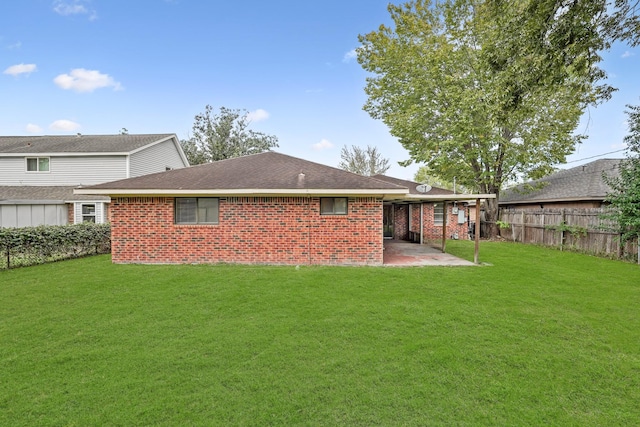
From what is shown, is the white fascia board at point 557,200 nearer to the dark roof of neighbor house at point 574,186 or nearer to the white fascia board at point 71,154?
the dark roof of neighbor house at point 574,186

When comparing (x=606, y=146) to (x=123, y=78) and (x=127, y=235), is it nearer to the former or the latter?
(x=127, y=235)

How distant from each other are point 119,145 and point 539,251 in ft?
67.8

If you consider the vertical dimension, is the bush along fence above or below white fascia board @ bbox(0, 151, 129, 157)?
below

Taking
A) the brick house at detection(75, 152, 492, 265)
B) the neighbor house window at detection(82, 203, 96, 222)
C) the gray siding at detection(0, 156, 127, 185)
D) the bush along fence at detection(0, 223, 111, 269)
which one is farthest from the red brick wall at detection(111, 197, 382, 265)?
the gray siding at detection(0, 156, 127, 185)

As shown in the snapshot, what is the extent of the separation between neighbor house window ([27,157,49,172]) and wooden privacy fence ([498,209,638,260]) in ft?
79.9

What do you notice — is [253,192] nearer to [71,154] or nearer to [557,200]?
[71,154]

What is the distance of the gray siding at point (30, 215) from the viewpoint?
47.8 ft

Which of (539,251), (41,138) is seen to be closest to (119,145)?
(41,138)

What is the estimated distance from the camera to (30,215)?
580 inches

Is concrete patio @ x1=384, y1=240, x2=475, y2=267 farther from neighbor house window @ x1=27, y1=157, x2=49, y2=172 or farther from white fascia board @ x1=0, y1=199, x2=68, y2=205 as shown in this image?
neighbor house window @ x1=27, y1=157, x2=49, y2=172

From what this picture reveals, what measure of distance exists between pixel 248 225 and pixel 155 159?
39.7 feet

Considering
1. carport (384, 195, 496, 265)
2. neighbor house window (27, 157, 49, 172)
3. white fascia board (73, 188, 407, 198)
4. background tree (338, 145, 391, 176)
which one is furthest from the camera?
background tree (338, 145, 391, 176)

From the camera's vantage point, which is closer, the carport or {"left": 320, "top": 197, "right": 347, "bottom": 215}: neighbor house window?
{"left": 320, "top": 197, "right": 347, "bottom": 215}: neighbor house window

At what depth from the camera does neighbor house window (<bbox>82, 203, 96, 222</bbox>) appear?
1507cm
